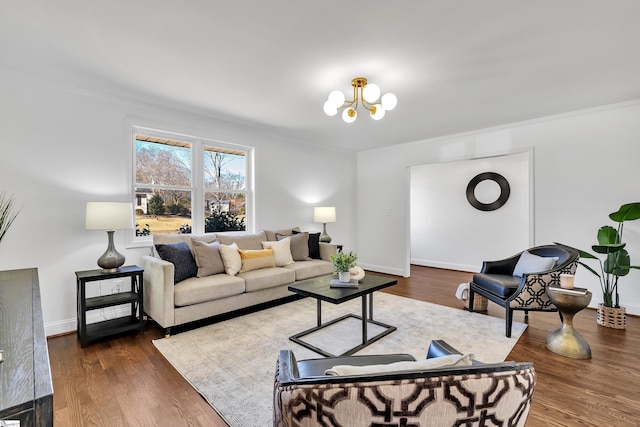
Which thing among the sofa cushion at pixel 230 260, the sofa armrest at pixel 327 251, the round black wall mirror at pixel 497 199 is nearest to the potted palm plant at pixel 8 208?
the sofa cushion at pixel 230 260

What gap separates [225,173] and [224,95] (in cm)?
143

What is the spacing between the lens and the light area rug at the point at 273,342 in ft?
6.58

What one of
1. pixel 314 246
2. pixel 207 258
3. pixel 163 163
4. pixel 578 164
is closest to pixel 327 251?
pixel 314 246

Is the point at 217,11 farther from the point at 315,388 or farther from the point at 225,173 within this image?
the point at 225,173

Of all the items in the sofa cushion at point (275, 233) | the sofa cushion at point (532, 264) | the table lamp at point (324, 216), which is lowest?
the sofa cushion at point (532, 264)

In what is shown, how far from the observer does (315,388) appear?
79cm

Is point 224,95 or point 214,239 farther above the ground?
point 224,95

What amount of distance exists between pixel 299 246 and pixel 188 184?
1.74 metres

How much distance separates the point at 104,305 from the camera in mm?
2773

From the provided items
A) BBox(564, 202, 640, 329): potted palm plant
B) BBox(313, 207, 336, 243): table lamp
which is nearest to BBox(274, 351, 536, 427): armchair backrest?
BBox(564, 202, 640, 329): potted palm plant

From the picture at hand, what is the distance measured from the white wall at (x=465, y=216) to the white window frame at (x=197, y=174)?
351 centimetres

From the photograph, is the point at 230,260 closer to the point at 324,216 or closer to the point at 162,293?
the point at 162,293

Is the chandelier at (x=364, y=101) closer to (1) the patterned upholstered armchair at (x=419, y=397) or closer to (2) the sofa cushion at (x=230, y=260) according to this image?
(2) the sofa cushion at (x=230, y=260)

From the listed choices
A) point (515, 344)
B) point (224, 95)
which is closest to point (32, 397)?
point (224, 95)
